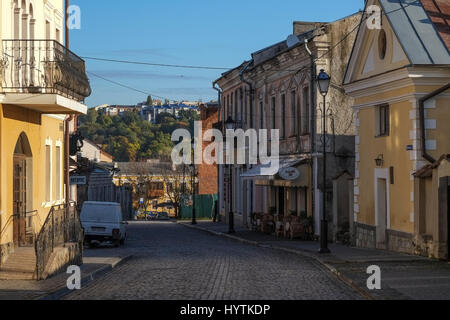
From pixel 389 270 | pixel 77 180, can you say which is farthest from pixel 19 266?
pixel 77 180

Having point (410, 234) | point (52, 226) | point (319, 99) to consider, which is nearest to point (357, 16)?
point (319, 99)

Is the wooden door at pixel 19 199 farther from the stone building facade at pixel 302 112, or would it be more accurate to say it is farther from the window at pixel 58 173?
the stone building facade at pixel 302 112

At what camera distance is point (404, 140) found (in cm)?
2273

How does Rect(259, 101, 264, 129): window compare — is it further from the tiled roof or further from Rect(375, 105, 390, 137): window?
the tiled roof

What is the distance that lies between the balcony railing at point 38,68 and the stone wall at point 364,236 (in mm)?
10088

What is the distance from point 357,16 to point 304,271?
50.8ft

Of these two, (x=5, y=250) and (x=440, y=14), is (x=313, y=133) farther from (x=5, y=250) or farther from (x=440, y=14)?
(x=5, y=250)

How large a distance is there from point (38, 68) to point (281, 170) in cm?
1504

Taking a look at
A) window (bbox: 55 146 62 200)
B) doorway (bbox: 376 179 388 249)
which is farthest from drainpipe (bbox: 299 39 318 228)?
window (bbox: 55 146 62 200)

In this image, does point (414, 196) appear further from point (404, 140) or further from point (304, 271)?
point (304, 271)

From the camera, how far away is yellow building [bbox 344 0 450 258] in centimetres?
2158

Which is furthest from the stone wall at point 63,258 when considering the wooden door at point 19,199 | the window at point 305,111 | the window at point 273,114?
the window at point 273,114

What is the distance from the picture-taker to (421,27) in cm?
2300
